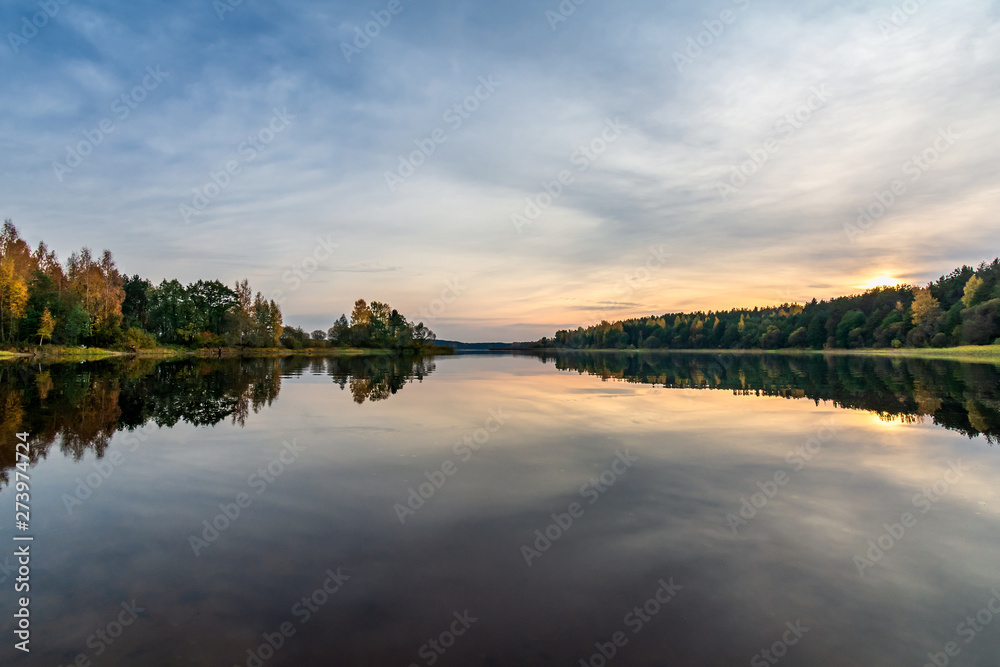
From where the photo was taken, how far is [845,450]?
515 inches

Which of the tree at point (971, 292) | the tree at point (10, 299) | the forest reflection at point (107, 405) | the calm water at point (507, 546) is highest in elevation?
the tree at point (971, 292)

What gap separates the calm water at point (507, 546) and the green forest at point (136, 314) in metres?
72.1

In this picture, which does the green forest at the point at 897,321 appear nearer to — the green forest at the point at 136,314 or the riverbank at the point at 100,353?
the green forest at the point at 136,314

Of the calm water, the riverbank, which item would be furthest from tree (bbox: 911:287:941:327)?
the riverbank

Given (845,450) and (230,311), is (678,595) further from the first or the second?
(230,311)

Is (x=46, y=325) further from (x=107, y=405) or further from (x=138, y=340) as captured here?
(x=107, y=405)

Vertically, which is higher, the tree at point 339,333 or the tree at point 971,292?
the tree at point 971,292

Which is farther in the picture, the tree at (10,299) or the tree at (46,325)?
the tree at (46,325)

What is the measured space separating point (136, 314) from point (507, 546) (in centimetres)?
13194

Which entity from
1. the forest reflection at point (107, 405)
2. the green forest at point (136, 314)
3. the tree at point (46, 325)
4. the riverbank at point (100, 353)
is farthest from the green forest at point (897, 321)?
the tree at point (46, 325)

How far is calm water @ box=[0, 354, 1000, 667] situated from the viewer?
485 centimetres

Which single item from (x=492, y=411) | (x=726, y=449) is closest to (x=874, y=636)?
→ (x=726, y=449)

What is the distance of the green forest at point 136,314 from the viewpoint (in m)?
67.5

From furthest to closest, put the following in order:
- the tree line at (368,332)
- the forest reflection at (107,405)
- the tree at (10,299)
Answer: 1. the tree line at (368,332)
2. the tree at (10,299)
3. the forest reflection at (107,405)
